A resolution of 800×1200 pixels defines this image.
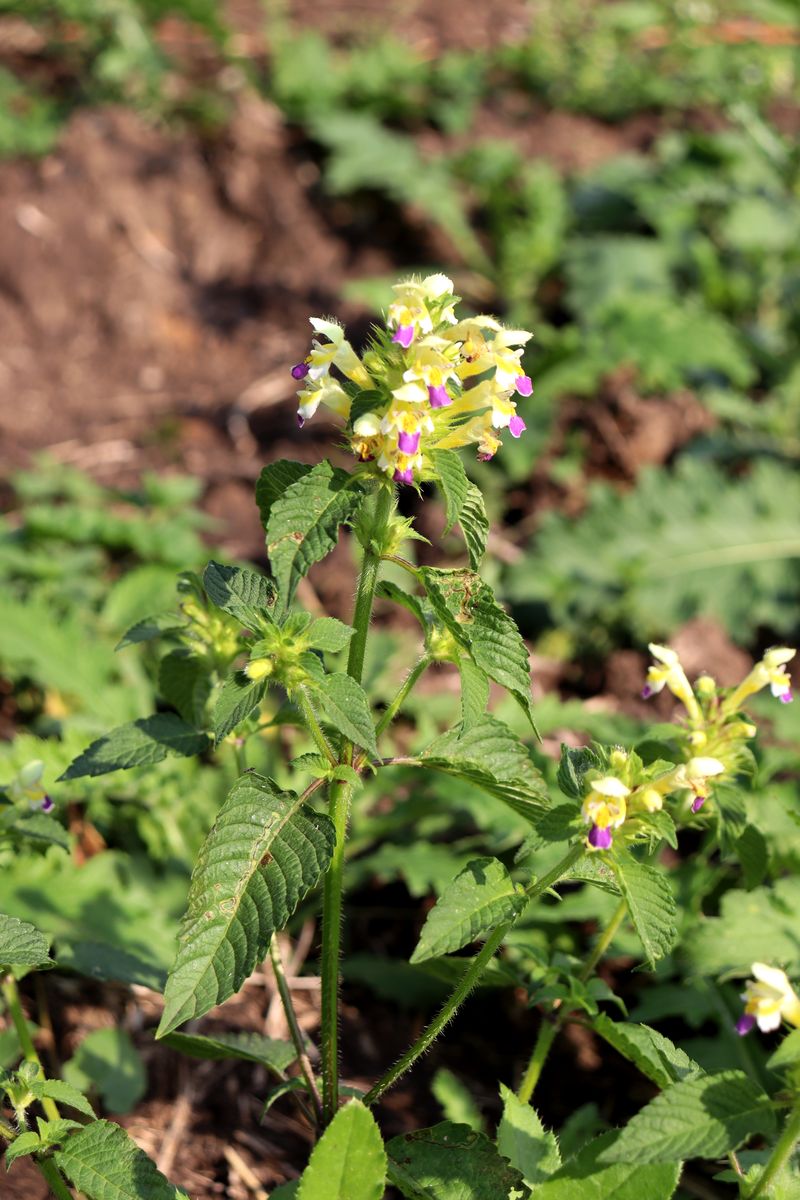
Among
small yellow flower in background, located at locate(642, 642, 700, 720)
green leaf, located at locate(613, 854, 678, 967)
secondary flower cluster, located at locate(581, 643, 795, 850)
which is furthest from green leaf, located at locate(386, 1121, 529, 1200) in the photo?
small yellow flower in background, located at locate(642, 642, 700, 720)

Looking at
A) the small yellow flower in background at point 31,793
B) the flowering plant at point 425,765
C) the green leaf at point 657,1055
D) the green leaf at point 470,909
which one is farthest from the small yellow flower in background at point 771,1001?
the small yellow flower in background at point 31,793

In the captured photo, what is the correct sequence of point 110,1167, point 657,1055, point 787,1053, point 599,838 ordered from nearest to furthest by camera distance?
point 787,1053
point 599,838
point 110,1167
point 657,1055

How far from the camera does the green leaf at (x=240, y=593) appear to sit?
5.77 ft

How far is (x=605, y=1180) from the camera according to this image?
1.75 metres

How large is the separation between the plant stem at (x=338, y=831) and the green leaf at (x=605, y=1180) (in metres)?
0.41

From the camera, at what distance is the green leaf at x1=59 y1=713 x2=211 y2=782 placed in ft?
6.13

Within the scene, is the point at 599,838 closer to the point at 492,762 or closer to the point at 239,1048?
the point at 492,762

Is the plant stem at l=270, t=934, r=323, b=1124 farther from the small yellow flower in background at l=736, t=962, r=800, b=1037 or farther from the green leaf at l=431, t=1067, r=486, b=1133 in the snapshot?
the small yellow flower in background at l=736, t=962, r=800, b=1037

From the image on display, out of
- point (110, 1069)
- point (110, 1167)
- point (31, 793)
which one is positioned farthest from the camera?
point (110, 1069)

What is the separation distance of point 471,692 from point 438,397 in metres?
0.43

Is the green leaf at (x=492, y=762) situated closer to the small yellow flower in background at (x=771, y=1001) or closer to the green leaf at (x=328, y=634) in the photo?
the green leaf at (x=328, y=634)

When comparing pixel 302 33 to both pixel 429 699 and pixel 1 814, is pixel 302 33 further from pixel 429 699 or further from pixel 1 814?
pixel 1 814

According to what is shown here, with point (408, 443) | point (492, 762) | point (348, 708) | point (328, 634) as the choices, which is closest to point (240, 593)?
point (328, 634)

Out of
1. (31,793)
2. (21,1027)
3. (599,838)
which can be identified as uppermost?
(599,838)
